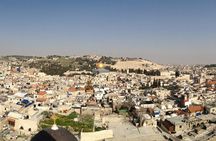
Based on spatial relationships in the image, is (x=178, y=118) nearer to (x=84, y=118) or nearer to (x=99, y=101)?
(x=84, y=118)

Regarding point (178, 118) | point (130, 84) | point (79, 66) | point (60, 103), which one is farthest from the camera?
point (79, 66)

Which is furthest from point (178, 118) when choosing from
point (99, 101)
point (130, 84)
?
point (130, 84)

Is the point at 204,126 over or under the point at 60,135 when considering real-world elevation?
under

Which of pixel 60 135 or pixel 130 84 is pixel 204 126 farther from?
pixel 130 84

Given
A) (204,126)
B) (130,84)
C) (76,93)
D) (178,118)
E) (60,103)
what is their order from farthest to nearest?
(130,84) → (76,93) → (60,103) → (178,118) → (204,126)

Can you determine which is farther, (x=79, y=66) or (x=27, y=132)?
(x=79, y=66)

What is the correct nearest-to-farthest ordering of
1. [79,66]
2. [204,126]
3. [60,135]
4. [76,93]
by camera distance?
[60,135]
[204,126]
[76,93]
[79,66]

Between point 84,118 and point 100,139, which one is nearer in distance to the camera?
point 100,139

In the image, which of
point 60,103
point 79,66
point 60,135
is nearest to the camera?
point 60,135

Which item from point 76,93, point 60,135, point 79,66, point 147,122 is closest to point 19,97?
point 76,93
